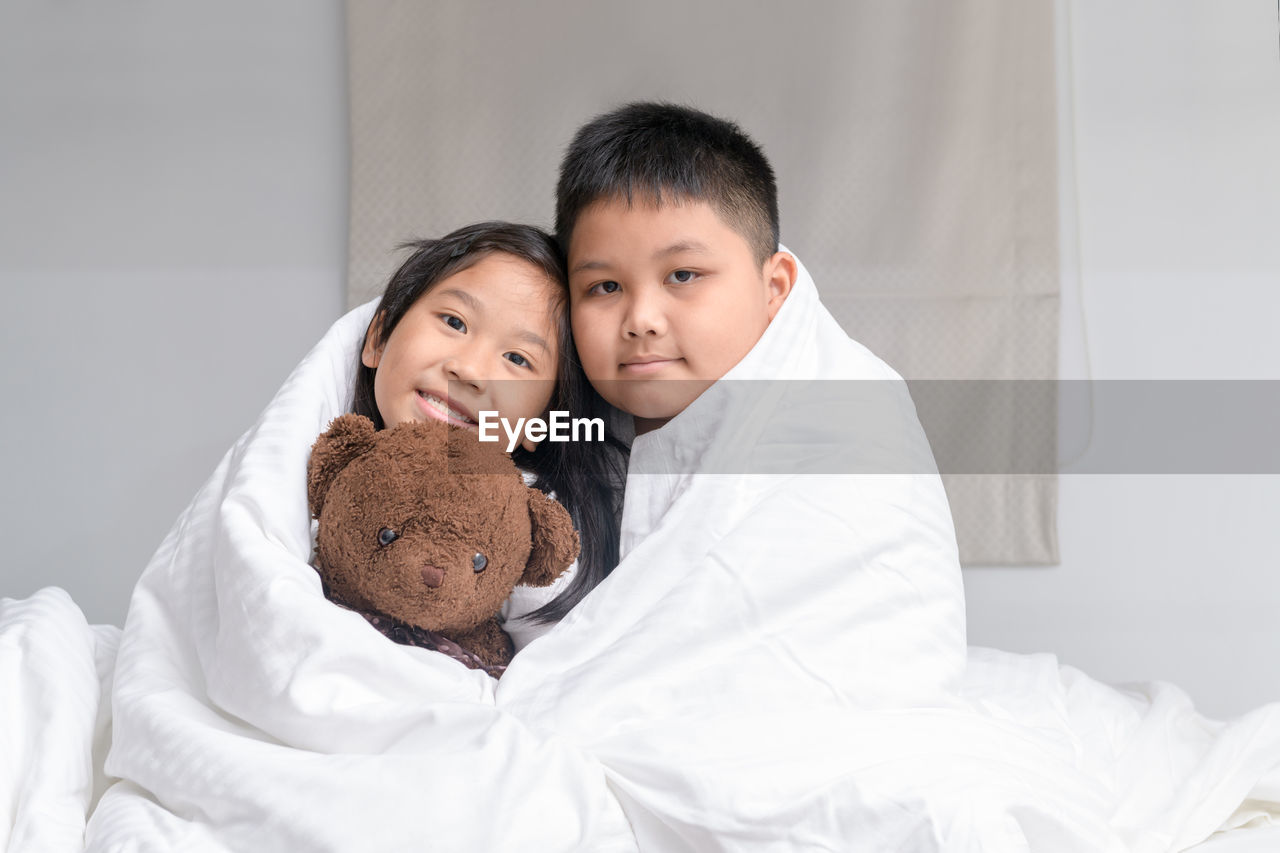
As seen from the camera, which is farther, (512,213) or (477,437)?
(512,213)

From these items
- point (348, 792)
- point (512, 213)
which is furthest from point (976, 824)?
point (512, 213)

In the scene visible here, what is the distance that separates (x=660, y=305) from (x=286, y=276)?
1166 millimetres

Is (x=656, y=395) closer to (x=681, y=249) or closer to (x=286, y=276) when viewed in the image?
(x=681, y=249)

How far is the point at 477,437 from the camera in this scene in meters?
0.82

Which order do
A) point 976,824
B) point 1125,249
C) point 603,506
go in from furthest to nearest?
point 1125,249 < point 603,506 < point 976,824

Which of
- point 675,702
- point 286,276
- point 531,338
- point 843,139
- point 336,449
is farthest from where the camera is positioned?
point 286,276

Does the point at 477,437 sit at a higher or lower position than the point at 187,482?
higher

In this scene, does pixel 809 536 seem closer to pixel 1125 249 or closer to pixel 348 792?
pixel 348 792

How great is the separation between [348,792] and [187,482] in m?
1.45

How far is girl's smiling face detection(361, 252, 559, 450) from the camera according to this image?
0.86 m

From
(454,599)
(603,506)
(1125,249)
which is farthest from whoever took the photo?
(1125,249)

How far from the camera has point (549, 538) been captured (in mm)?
799

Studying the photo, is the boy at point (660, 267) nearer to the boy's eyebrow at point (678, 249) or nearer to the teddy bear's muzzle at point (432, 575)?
the boy's eyebrow at point (678, 249)

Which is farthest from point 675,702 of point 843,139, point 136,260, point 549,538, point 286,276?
point 136,260
